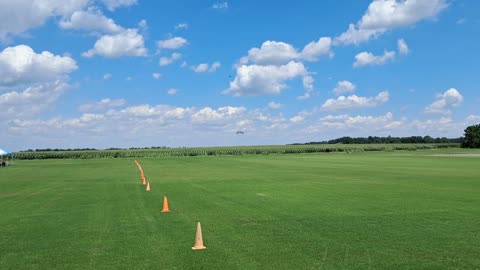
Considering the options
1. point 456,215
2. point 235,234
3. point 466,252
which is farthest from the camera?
point 456,215

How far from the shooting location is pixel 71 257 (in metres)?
9.19

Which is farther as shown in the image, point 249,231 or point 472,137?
point 472,137

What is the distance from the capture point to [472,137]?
137625 mm

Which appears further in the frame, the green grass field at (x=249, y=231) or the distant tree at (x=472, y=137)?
the distant tree at (x=472, y=137)

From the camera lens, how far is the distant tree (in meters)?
136

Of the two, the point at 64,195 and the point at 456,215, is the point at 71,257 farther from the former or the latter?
the point at 64,195

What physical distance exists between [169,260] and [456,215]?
9830 millimetres

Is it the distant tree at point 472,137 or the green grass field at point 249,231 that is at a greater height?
the distant tree at point 472,137

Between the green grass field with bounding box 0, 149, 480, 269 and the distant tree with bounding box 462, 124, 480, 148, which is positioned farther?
the distant tree with bounding box 462, 124, 480, 148

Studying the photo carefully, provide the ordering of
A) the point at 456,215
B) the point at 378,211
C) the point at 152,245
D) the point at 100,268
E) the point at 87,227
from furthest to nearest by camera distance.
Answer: the point at 378,211 → the point at 456,215 → the point at 87,227 → the point at 152,245 → the point at 100,268

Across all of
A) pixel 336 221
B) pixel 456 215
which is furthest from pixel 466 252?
pixel 456 215

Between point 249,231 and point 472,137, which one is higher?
point 472,137

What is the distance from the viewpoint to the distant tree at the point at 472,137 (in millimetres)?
136000

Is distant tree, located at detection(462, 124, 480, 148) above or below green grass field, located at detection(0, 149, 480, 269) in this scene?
above
